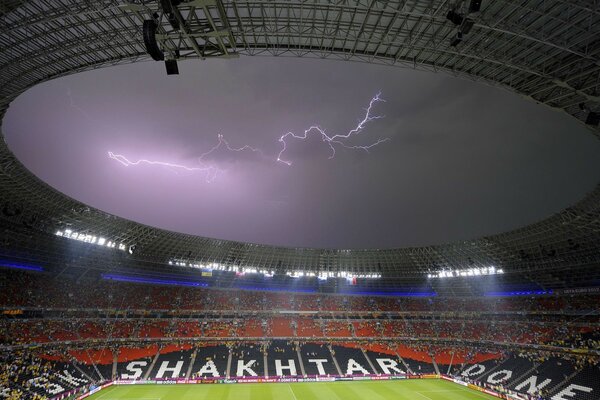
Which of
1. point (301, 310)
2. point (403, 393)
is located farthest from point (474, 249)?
point (301, 310)

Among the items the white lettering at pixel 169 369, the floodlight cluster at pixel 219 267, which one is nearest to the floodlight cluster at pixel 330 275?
the floodlight cluster at pixel 219 267

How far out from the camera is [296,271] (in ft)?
243

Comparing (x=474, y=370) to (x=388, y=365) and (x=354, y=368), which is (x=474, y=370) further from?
(x=354, y=368)

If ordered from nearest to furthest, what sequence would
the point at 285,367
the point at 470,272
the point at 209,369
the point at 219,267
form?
the point at 209,369 < the point at 285,367 < the point at 470,272 < the point at 219,267

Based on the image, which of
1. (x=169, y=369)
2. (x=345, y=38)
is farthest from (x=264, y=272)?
(x=345, y=38)

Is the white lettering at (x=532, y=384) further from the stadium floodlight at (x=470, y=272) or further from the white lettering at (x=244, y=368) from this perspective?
the white lettering at (x=244, y=368)

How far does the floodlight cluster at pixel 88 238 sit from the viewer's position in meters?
47.8

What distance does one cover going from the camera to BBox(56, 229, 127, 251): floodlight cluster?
157 ft

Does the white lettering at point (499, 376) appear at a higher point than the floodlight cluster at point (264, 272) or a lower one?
lower

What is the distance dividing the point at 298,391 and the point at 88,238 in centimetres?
3582

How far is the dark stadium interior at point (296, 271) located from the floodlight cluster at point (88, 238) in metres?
0.36

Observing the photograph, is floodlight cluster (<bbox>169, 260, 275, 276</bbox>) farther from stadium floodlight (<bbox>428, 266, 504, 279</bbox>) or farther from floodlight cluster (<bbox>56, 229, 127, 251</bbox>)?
stadium floodlight (<bbox>428, 266, 504, 279</bbox>)

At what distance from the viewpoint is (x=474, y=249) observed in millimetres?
60531

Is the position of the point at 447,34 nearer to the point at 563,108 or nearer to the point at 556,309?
the point at 563,108
